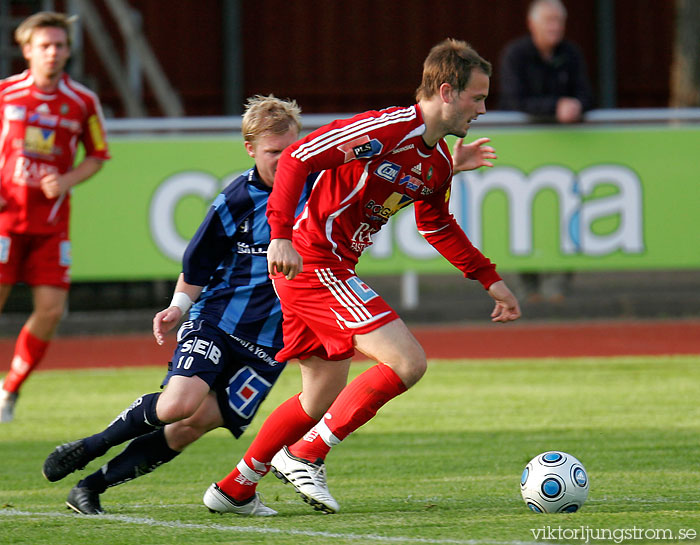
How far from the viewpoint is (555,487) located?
436cm

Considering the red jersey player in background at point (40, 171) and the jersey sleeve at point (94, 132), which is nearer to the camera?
the red jersey player in background at point (40, 171)

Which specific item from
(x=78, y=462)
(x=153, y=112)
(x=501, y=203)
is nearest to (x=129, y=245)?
(x=501, y=203)

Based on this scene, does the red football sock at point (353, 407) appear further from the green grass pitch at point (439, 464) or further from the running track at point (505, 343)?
the running track at point (505, 343)

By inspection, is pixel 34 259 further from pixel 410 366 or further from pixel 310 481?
pixel 410 366

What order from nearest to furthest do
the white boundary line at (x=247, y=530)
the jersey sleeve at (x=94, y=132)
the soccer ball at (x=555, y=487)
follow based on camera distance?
1. the white boundary line at (x=247, y=530)
2. the soccer ball at (x=555, y=487)
3. the jersey sleeve at (x=94, y=132)

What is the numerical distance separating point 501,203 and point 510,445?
4920 millimetres

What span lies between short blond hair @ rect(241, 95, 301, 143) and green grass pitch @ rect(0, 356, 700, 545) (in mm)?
1481

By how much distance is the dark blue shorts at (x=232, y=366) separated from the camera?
4.60 metres

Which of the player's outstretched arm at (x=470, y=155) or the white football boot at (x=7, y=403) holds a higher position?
the player's outstretched arm at (x=470, y=155)

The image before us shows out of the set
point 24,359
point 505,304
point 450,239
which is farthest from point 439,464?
point 24,359

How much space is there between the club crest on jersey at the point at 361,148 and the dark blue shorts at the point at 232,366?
0.89 metres

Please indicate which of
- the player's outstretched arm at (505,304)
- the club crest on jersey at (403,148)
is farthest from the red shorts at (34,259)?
the club crest on jersey at (403,148)

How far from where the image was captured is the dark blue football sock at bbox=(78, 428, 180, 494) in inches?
181

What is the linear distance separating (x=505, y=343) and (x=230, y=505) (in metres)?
6.64
